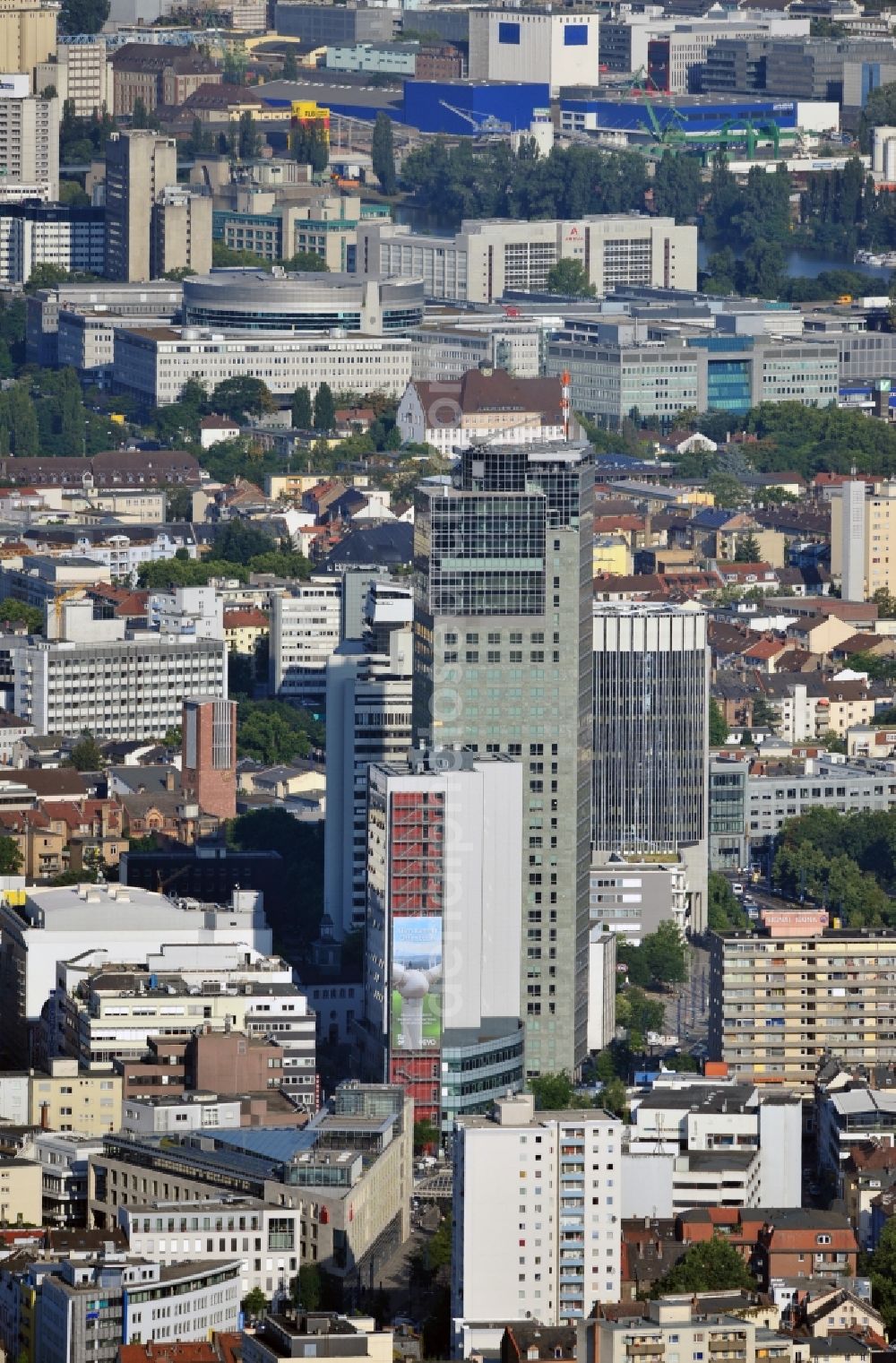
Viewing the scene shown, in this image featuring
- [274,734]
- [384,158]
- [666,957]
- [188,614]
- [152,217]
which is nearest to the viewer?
[666,957]

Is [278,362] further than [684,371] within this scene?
Yes

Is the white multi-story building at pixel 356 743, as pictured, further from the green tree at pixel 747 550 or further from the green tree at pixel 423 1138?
the green tree at pixel 747 550

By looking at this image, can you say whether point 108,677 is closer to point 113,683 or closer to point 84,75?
point 113,683

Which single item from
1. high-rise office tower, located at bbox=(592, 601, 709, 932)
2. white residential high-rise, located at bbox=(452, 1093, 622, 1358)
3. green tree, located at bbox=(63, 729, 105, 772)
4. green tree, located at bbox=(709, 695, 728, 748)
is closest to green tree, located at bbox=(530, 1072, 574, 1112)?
white residential high-rise, located at bbox=(452, 1093, 622, 1358)

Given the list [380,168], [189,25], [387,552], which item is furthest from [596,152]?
[387,552]

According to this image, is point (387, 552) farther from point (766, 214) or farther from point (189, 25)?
point (189, 25)

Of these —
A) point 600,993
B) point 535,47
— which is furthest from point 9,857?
point 535,47

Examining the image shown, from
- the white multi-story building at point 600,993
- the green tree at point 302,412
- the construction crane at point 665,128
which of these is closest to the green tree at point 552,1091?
the white multi-story building at point 600,993
